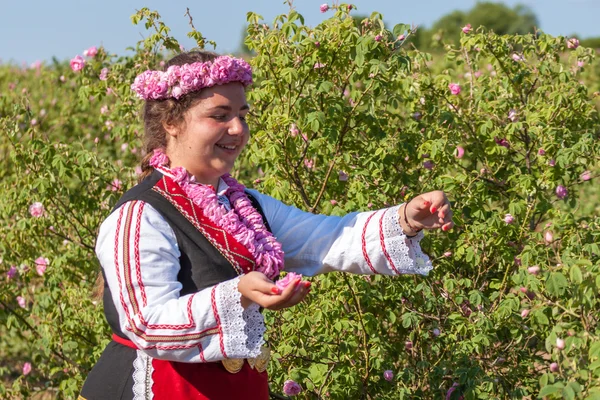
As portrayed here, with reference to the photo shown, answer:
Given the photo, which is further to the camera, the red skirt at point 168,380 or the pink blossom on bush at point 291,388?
the pink blossom on bush at point 291,388

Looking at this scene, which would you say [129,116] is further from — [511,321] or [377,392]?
[511,321]

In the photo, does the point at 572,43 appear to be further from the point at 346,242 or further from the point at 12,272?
the point at 12,272

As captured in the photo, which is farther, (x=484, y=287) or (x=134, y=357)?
(x=484, y=287)

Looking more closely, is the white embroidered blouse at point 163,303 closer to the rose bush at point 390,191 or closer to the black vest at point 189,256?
the black vest at point 189,256

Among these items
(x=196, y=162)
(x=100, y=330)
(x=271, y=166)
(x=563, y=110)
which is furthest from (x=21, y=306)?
(x=563, y=110)

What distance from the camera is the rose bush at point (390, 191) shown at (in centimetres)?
300

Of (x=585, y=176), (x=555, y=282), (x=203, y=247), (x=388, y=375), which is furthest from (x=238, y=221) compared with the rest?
(x=585, y=176)

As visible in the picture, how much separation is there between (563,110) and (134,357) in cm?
198

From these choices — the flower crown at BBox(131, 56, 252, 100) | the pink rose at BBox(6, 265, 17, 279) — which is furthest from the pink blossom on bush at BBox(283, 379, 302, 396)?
the pink rose at BBox(6, 265, 17, 279)

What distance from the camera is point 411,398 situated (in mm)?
3123

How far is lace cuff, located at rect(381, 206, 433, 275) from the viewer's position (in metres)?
2.23

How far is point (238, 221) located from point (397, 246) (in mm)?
406

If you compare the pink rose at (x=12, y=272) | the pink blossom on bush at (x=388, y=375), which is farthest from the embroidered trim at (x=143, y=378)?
the pink rose at (x=12, y=272)

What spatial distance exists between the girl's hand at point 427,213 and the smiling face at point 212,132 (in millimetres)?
442
